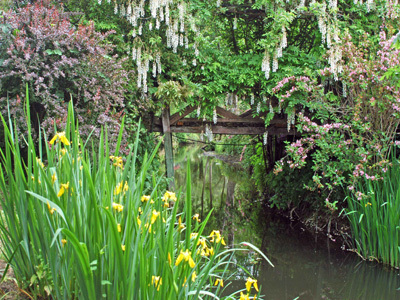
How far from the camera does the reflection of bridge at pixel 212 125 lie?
6.80 meters

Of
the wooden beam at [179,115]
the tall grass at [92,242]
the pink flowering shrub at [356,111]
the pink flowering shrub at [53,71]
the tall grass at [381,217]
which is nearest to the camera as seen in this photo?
the tall grass at [92,242]

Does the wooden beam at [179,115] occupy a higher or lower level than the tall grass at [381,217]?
higher

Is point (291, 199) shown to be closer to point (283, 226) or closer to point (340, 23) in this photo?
point (283, 226)

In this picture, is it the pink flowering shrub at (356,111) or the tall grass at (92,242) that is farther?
the pink flowering shrub at (356,111)

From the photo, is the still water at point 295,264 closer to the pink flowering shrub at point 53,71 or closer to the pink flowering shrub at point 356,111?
the pink flowering shrub at point 356,111

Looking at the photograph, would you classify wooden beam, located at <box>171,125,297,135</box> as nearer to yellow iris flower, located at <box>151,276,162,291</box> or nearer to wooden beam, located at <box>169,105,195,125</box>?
wooden beam, located at <box>169,105,195,125</box>

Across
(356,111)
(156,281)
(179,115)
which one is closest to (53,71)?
(179,115)

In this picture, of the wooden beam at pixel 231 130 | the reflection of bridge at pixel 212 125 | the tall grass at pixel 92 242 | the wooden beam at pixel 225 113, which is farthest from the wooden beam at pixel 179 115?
the tall grass at pixel 92 242

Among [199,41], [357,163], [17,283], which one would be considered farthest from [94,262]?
[199,41]

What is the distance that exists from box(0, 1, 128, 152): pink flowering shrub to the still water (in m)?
1.41

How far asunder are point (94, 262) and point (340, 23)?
19.4ft

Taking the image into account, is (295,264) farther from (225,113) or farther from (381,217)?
(225,113)

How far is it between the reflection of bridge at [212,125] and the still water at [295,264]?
6.26 ft

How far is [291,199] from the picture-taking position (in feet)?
25.4
